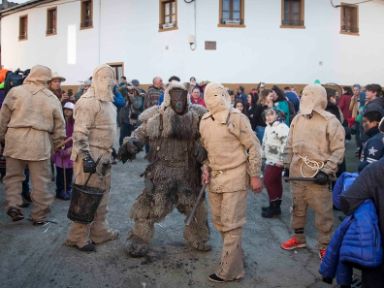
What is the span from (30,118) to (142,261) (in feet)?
7.83

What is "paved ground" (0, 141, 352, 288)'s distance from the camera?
4.30m

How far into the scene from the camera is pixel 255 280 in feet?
14.4

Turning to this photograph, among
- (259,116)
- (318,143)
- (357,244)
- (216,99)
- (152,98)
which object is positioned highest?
(152,98)

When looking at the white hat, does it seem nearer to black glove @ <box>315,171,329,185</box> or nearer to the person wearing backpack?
the person wearing backpack

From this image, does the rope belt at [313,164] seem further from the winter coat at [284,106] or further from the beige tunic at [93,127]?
the winter coat at [284,106]

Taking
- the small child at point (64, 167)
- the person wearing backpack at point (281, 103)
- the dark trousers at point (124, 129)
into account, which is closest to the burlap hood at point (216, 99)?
the small child at point (64, 167)

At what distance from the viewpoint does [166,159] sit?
4.82m

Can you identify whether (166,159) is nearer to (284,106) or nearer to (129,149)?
(129,149)

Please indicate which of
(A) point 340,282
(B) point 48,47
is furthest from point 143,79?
(A) point 340,282

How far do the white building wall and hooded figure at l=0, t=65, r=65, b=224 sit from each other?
1483 centimetres

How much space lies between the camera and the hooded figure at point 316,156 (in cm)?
480

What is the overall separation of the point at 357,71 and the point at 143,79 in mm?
10913

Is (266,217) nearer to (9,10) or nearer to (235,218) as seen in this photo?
(235,218)

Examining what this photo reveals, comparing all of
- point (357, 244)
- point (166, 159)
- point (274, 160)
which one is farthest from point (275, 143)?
point (357, 244)
